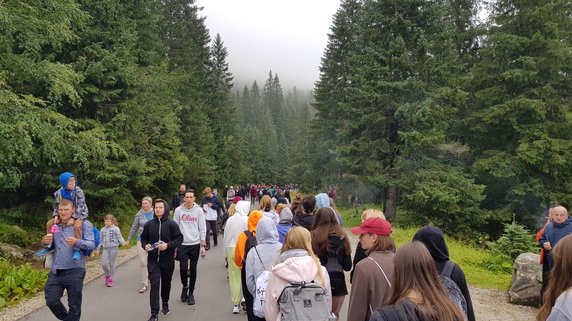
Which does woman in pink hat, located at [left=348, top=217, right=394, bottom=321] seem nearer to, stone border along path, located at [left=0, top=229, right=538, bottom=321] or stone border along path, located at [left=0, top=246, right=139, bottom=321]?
stone border along path, located at [left=0, top=229, right=538, bottom=321]

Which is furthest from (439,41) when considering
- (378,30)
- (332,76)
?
(332,76)

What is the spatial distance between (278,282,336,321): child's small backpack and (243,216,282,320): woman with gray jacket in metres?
1.06

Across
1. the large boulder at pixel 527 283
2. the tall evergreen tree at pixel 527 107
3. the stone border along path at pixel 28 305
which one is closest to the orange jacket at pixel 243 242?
the stone border along path at pixel 28 305

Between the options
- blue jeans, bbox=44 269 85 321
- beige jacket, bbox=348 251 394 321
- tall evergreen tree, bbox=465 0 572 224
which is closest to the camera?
beige jacket, bbox=348 251 394 321

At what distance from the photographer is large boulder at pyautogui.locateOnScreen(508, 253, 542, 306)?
779 cm

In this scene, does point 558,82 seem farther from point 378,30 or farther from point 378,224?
point 378,224

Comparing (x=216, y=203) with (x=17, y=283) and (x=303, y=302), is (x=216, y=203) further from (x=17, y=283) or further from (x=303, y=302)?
(x=303, y=302)

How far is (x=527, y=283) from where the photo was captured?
7.89m

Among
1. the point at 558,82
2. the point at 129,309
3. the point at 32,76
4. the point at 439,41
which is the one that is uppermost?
the point at 439,41

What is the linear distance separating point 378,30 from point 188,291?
1514cm

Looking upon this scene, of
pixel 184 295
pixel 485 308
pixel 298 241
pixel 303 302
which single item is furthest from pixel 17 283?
pixel 485 308

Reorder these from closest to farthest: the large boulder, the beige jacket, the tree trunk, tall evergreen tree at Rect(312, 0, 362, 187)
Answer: the beige jacket, the large boulder, the tree trunk, tall evergreen tree at Rect(312, 0, 362, 187)

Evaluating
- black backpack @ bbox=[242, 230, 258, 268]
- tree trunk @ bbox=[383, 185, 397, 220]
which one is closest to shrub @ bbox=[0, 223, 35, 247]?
black backpack @ bbox=[242, 230, 258, 268]

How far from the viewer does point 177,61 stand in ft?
95.0
